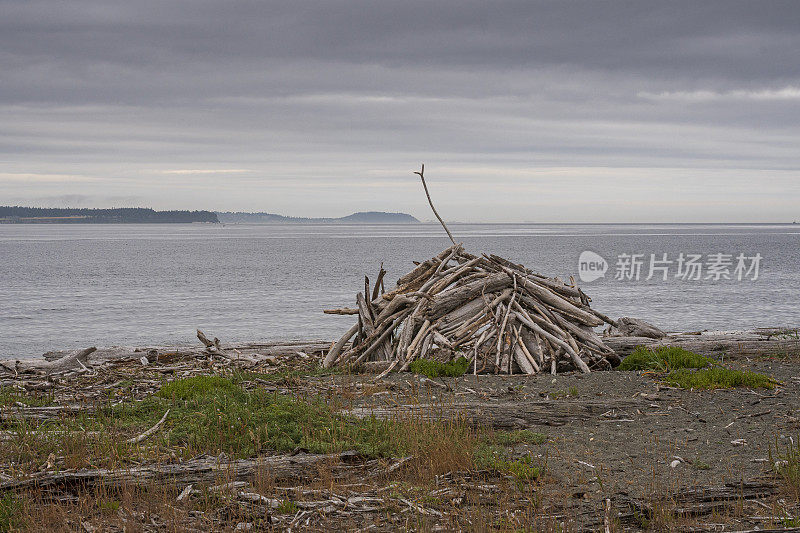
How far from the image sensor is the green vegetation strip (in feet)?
38.1

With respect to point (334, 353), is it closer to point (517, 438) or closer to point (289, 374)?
point (289, 374)

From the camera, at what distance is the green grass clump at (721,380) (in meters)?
11.5

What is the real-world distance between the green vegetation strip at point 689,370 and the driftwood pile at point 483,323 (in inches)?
24.1

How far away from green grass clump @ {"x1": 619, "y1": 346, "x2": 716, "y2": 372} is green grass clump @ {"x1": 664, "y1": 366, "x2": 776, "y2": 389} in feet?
3.76

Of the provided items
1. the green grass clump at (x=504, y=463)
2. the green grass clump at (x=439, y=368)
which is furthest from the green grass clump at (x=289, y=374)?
the green grass clump at (x=504, y=463)

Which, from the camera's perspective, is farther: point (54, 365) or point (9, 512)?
point (54, 365)

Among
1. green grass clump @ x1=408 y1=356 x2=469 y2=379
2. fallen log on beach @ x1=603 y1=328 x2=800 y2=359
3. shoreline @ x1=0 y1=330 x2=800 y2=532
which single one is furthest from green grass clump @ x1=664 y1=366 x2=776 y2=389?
green grass clump @ x1=408 y1=356 x2=469 y2=379

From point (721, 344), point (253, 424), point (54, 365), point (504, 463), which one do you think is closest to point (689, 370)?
point (721, 344)

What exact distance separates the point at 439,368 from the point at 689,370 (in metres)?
4.35

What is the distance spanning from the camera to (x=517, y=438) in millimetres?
8930

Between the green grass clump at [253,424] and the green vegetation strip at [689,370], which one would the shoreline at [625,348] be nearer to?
the green vegetation strip at [689,370]

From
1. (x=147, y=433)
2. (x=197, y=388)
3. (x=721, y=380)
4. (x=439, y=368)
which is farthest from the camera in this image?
(x=439, y=368)

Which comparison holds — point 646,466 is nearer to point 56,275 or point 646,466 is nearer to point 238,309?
point 238,309

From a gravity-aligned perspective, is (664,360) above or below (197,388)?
above
